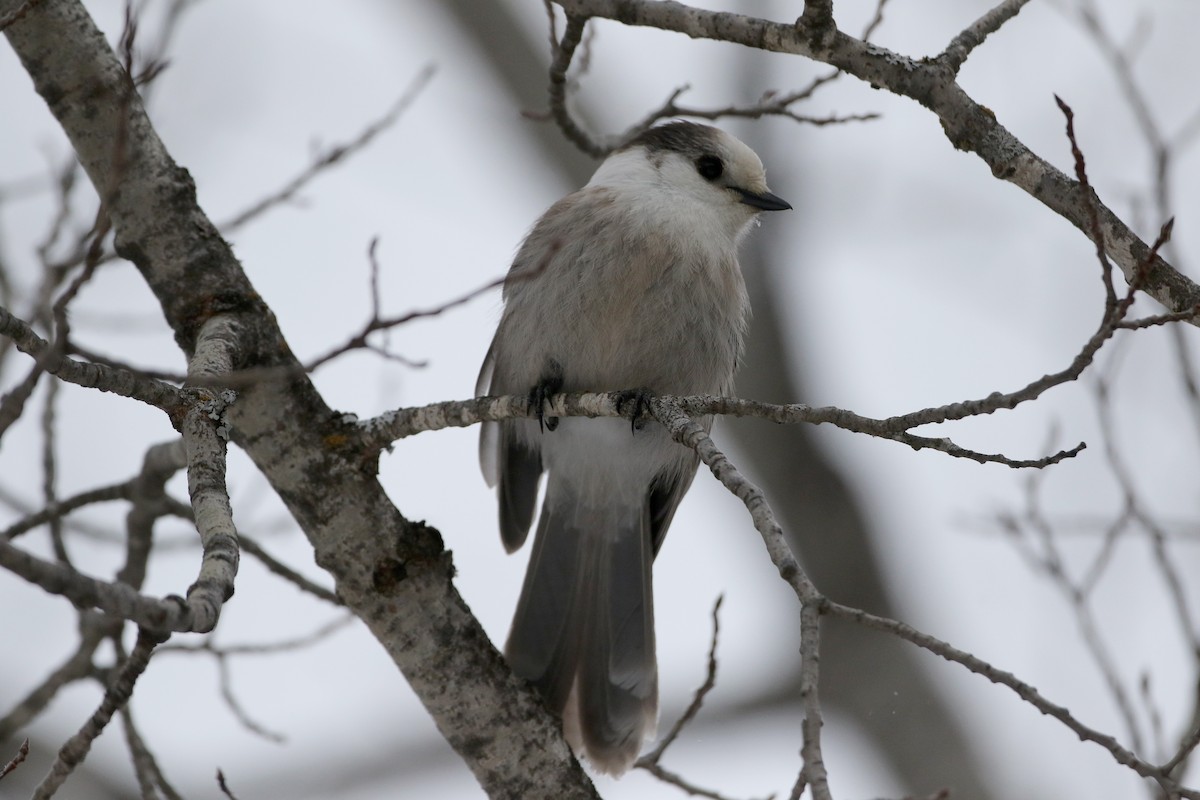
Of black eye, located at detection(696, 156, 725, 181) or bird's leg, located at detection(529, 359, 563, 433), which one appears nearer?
bird's leg, located at detection(529, 359, 563, 433)

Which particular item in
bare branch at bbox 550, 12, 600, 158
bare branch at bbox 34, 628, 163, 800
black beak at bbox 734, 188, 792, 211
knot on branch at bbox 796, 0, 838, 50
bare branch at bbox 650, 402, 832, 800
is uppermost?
black beak at bbox 734, 188, 792, 211

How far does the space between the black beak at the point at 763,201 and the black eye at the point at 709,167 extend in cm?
8

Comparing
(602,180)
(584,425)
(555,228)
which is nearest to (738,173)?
(602,180)

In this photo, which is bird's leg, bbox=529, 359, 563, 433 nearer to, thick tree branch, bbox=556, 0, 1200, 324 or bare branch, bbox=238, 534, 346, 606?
bare branch, bbox=238, 534, 346, 606

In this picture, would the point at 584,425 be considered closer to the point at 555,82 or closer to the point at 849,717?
the point at 555,82

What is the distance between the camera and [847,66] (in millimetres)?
2010

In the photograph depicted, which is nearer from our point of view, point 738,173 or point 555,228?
point 555,228

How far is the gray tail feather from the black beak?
912 mm

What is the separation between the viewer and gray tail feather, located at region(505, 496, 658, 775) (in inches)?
112

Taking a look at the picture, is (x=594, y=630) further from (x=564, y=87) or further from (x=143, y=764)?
(x=564, y=87)

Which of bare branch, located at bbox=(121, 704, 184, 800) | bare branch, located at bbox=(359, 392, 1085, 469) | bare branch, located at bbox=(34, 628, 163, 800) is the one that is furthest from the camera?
bare branch, located at bbox=(121, 704, 184, 800)

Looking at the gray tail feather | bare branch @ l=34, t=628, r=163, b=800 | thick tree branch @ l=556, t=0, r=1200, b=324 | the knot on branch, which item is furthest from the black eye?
bare branch @ l=34, t=628, r=163, b=800

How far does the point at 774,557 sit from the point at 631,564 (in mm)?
1560

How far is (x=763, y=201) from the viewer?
11.4 feet
